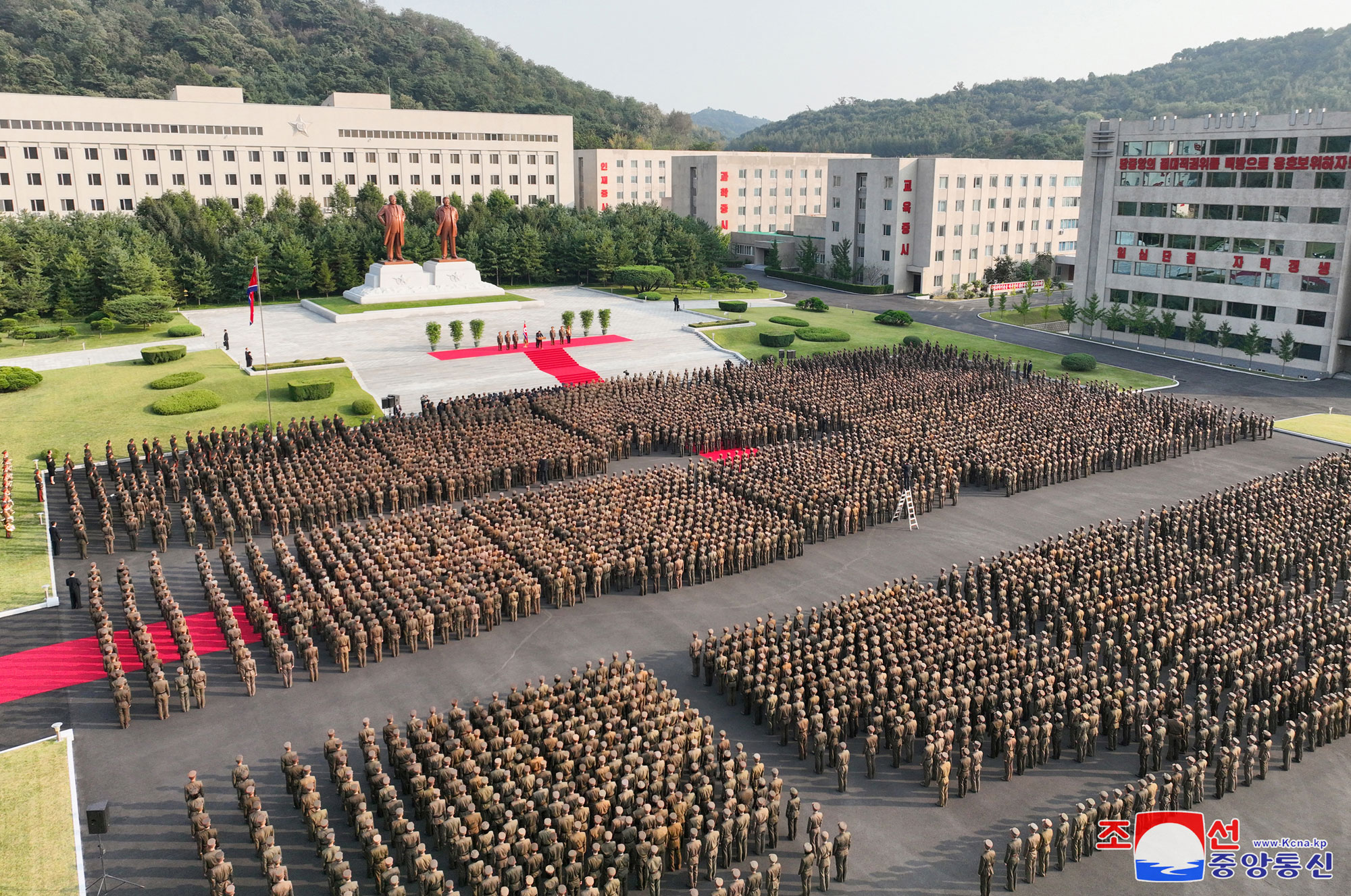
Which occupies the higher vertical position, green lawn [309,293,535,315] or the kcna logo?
green lawn [309,293,535,315]

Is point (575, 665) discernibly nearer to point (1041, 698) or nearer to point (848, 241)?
point (1041, 698)

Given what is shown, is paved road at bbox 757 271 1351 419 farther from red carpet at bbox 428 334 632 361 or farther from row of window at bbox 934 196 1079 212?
red carpet at bbox 428 334 632 361

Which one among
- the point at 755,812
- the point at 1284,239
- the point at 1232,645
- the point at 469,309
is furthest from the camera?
the point at 469,309

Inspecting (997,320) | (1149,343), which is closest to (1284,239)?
(1149,343)

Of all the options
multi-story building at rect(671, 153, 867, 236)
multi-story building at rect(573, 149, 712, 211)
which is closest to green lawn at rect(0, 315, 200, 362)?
multi-story building at rect(671, 153, 867, 236)

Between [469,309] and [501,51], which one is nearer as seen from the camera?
[469,309]

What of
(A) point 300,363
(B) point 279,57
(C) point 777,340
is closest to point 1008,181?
(C) point 777,340
